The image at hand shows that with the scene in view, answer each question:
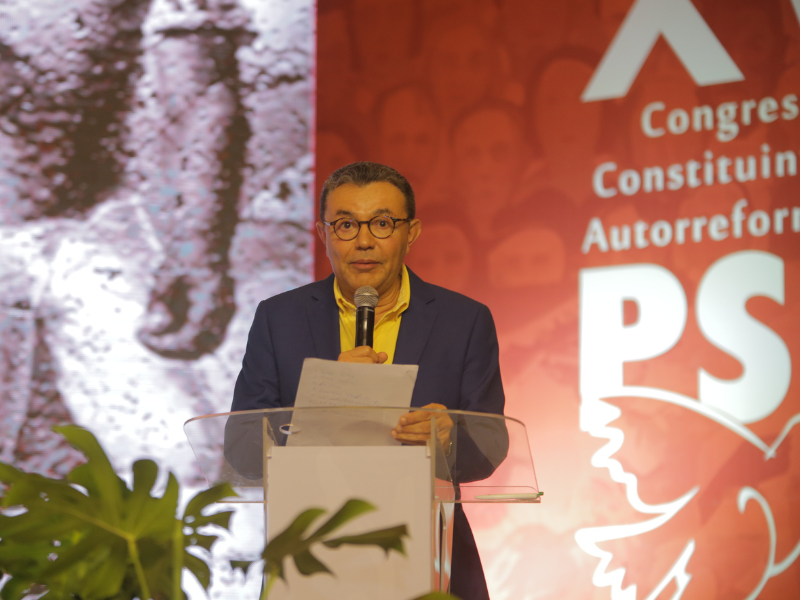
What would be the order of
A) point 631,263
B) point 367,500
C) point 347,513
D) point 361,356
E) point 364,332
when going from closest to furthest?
point 347,513 < point 367,500 < point 361,356 < point 364,332 < point 631,263

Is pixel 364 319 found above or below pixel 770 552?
above

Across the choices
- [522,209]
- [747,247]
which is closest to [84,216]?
[522,209]

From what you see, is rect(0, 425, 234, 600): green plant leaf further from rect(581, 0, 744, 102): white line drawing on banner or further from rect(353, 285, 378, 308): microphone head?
rect(581, 0, 744, 102): white line drawing on banner

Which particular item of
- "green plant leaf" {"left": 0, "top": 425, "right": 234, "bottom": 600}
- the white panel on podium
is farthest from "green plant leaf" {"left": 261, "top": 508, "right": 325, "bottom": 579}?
the white panel on podium

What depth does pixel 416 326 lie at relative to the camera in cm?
201

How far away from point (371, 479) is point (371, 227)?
89 centimetres

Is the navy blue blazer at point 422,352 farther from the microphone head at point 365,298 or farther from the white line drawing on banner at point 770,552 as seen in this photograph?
the white line drawing on banner at point 770,552

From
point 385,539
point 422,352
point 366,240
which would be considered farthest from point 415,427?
point 366,240

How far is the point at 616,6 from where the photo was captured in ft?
10.4

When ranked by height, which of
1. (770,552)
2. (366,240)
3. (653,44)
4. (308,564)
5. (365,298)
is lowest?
(770,552)

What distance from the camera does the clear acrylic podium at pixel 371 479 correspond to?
4.09 feet

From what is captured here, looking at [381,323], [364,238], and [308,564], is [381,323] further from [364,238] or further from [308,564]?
[308,564]

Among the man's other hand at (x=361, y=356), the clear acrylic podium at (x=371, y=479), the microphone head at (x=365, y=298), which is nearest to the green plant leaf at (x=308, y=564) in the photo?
the clear acrylic podium at (x=371, y=479)

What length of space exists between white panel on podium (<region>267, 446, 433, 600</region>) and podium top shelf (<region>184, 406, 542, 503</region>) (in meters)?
0.04
